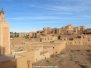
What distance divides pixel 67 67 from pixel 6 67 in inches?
318

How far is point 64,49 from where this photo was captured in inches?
952

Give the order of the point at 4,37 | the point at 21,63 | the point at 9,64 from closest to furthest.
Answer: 1. the point at 9,64
2. the point at 21,63
3. the point at 4,37

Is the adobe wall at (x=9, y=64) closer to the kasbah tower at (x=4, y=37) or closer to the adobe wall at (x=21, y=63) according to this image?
the adobe wall at (x=21, y=63)

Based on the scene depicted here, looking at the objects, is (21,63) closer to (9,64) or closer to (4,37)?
(9,64)

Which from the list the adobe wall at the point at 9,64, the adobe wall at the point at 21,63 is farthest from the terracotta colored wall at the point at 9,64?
the adobe wall at the point at 21,63

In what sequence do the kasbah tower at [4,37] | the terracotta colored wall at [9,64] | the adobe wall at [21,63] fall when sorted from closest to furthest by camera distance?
the terracotta colored wall at [9,64] → the adobe wall at [21,63] → the kasbah tower at [4,37]

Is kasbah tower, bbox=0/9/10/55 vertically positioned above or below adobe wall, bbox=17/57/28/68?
above

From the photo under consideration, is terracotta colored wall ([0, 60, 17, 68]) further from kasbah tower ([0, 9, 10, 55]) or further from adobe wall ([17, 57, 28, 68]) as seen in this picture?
kasbah tower ([0, 9, 10, 55])

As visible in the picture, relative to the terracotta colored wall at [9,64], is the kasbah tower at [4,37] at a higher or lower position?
higher

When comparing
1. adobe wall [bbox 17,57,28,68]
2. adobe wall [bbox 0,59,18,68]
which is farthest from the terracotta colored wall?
adobe wall [bbox 17,57,28,68]

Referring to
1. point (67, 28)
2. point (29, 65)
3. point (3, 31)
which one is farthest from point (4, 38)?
point (67, 28)

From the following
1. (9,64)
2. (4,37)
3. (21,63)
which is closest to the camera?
(9,64)

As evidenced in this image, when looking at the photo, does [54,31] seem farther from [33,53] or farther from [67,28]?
[33,53]

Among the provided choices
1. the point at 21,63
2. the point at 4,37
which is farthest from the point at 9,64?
the point at 4,37
